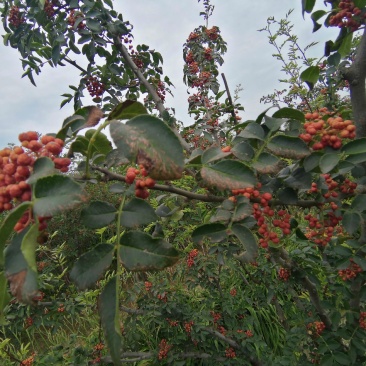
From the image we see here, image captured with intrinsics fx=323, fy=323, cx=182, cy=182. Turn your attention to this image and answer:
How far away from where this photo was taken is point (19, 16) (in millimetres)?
2633

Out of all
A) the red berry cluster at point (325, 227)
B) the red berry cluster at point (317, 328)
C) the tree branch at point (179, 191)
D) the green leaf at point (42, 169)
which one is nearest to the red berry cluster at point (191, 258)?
the red berry cluster at point (317, 328)

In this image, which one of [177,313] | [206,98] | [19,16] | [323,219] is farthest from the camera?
[206,98]

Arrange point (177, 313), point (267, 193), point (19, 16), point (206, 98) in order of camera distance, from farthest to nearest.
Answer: point (206, 98)
point (19, 16)
point (177, 313)
point (267, 193)

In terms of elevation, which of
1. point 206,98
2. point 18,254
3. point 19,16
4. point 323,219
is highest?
point 19,16

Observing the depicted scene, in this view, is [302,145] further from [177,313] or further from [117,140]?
[177,313]

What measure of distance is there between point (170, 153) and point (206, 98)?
2487 millimetres

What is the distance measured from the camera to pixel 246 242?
77 cm

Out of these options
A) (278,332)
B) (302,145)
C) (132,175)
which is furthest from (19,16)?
(278,332)

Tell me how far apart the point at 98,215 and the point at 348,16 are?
1060 mm

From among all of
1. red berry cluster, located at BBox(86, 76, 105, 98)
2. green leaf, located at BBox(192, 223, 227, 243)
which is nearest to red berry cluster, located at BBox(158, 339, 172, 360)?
green leaf, located at BBox(192, 223, 227, 243)

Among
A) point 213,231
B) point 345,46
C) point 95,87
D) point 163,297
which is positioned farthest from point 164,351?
point 95,87

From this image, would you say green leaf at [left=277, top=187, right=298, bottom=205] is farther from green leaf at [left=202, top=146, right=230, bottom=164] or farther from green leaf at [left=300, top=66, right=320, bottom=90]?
green leaf at [left=300, top=66, right=320, bottom=90]

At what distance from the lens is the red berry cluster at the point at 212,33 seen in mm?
3285

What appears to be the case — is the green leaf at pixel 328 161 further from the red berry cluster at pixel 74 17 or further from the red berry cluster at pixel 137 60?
the red berry cluster at pixel 137 60
